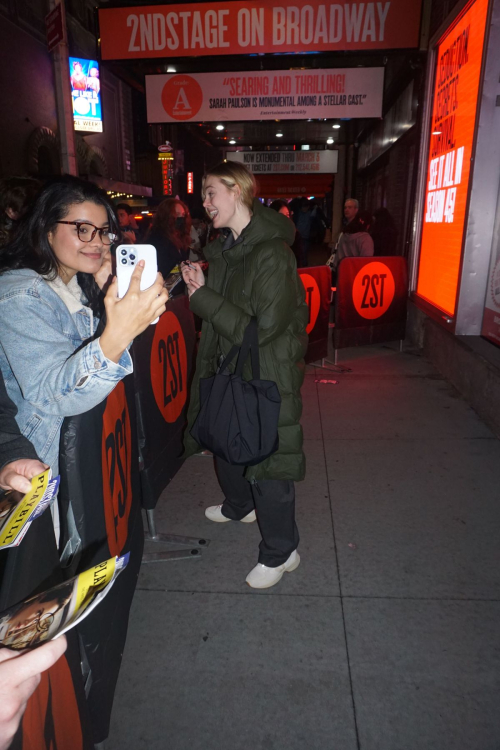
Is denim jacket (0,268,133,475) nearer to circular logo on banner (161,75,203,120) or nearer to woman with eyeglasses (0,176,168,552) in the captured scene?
woman with eyeglasses (0,176,168,552)

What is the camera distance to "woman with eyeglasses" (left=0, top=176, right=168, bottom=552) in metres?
1.32

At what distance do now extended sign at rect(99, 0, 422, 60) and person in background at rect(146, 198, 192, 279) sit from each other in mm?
2834

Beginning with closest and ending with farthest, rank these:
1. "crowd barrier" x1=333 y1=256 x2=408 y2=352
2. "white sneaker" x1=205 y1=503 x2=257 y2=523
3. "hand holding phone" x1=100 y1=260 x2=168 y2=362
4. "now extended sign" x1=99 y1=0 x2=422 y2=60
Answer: "hand holding phone" x1=100 y1=260 x2=168 y2=362 → "white sneaker" x1=205 y1=503 x2=257 y2=523 → "now extended sign" x1=99 y1=0 x2=422 y2=60 → "crowd barrier" x1=333 y1=256 x2=408 y2=352

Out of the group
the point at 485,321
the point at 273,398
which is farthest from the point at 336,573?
the point at 485,321

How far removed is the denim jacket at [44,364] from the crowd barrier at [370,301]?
5303mm

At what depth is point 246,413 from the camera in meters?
2.22

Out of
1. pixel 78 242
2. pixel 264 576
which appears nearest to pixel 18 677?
pixel 78 242

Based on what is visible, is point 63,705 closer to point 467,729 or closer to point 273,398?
point 273,398

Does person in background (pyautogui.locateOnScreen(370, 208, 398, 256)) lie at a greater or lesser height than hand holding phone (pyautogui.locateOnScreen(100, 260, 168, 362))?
greater

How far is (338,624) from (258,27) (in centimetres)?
727

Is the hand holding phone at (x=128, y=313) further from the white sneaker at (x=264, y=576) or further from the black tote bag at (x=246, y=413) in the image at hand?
the white sneaker at (x=264, y=576)

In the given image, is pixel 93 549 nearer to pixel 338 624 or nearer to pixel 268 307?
pixel 268 307

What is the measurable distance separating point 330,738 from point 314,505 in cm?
162

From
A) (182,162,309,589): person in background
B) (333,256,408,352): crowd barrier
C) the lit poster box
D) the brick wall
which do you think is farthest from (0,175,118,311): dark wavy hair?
the lit poster box
